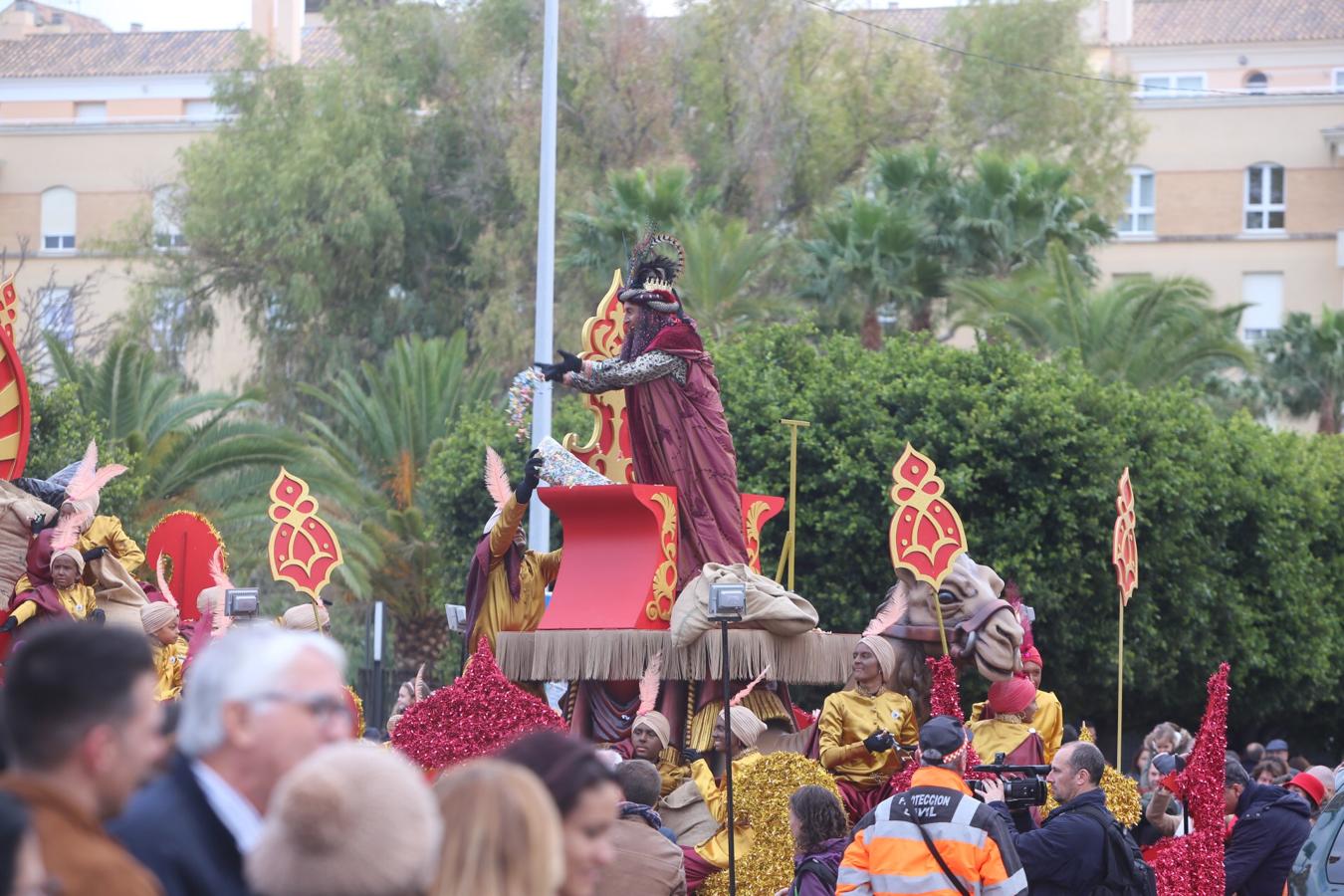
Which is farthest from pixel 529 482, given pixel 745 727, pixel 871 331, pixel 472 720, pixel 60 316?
pixel 60 316

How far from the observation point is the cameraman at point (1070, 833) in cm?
897

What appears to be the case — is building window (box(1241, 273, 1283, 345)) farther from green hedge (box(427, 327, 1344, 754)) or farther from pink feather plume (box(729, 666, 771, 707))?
pink feather plume (box(729, 666, 771, 707))

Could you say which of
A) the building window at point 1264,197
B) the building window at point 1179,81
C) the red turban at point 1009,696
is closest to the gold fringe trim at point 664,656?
the red turban at point 1009,696

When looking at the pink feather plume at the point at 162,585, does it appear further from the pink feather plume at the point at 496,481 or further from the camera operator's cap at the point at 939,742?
the camera operator's cap at the point at 939,742

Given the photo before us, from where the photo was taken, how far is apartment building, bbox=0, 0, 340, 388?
1866 inches

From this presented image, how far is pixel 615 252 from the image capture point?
115 ft

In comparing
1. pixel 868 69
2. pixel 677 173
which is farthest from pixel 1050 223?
pixel 868 69

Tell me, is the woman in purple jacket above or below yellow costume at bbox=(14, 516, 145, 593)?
below

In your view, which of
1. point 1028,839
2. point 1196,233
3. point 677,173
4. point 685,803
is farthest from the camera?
point 1196,233

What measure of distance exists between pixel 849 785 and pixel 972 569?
6.35ft

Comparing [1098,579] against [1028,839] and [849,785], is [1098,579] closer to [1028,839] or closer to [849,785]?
[849,785]

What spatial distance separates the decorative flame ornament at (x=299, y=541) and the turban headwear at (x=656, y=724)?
11.9 feet

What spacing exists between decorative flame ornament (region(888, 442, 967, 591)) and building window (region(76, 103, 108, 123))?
159ft

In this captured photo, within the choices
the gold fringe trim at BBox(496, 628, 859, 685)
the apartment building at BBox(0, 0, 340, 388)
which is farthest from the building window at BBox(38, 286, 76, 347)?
the gold fringe trim at BBox(496, 628, 859, 685)
